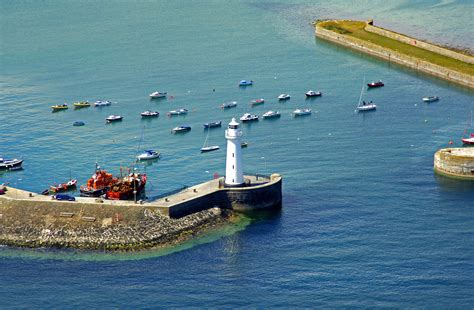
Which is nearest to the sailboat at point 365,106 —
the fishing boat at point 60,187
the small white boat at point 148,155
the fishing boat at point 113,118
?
the fishing boat at point 113,118

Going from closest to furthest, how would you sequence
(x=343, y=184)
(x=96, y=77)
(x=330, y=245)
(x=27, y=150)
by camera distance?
(x=330, y=245), (x=343, y=184), (x=27, y=150), (x=96, y=77)

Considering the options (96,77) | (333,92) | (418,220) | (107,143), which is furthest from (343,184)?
(96,77)

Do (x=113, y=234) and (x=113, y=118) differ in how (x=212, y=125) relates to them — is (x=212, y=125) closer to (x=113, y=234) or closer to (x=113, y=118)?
(x=113, y=118)

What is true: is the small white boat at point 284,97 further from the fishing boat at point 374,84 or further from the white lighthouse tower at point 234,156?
the white lighthouse tower at point 234,156

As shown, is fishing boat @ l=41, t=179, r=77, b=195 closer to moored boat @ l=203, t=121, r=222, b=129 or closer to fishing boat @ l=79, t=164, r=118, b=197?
fishing boat @ l=79, t=164, r=118, b=197

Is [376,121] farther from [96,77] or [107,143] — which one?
[96,77]

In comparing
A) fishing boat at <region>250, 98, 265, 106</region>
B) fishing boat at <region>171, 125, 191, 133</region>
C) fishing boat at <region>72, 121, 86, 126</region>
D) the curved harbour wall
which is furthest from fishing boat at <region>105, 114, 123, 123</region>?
the curved harbour wall

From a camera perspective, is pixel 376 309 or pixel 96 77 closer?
pixel 376 309

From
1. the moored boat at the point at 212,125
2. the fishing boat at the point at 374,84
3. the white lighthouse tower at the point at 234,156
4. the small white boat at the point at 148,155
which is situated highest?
the white lighthouse tower at the point at 234,156
